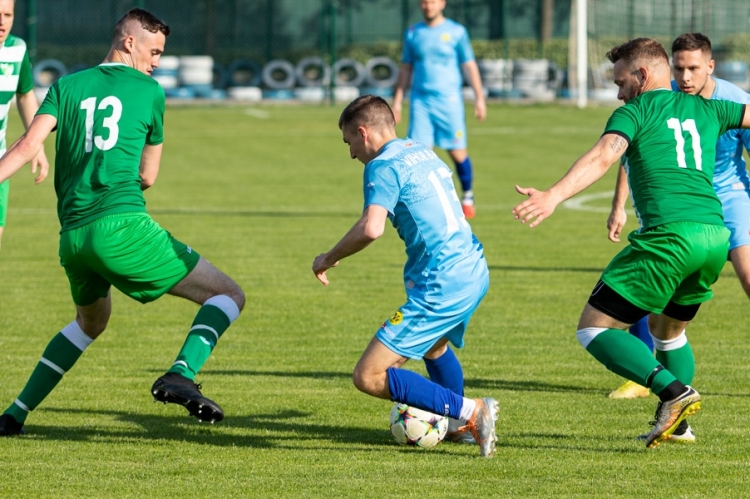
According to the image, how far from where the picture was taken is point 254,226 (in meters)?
14.4

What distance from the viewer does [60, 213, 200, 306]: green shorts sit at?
5.73 m

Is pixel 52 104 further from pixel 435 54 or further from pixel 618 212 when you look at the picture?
pixel 435 54

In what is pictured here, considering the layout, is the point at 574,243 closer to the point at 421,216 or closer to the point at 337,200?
the point at 337,200

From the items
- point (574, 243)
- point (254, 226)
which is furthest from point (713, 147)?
point (254, 226)

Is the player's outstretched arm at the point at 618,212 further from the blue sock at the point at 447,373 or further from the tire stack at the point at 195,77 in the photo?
the tire stack at the point at 195,77

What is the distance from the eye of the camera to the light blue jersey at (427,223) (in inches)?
217

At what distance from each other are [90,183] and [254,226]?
862 centimetres

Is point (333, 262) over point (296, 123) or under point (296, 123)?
over

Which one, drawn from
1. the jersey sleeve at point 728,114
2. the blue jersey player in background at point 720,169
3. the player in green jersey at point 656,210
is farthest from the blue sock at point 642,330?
the jersey sleeve at point 728,114

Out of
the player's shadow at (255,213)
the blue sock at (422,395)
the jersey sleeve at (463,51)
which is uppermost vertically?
the jersey sleeve at (463,51)

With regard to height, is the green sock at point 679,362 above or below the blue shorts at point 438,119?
below

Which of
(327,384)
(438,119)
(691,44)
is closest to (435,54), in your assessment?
(438,119)

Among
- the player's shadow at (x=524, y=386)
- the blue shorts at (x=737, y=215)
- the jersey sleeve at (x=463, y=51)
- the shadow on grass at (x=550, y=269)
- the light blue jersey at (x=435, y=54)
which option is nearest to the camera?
the blue shorts at (x=737, y=215)

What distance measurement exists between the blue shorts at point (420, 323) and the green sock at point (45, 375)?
5.47 feet
